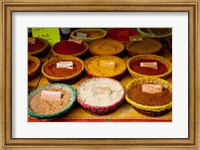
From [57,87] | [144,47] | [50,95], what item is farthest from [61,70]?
[144,47]

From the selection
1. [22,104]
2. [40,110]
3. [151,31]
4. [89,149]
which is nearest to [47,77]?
[40,110]

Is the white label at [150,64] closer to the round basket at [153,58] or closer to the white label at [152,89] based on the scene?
the round basket at [153,58]

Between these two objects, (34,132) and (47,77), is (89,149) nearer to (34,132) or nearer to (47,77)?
(34,132)

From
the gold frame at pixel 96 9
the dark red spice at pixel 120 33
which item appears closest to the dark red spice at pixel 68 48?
the dark red spice at pixel 120 33

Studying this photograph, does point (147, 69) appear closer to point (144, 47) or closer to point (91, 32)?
point (144, 47)

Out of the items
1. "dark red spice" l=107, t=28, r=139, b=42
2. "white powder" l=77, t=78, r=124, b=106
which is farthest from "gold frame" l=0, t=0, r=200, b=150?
"dark red spice" l=107, t=28, r=139, b=42
